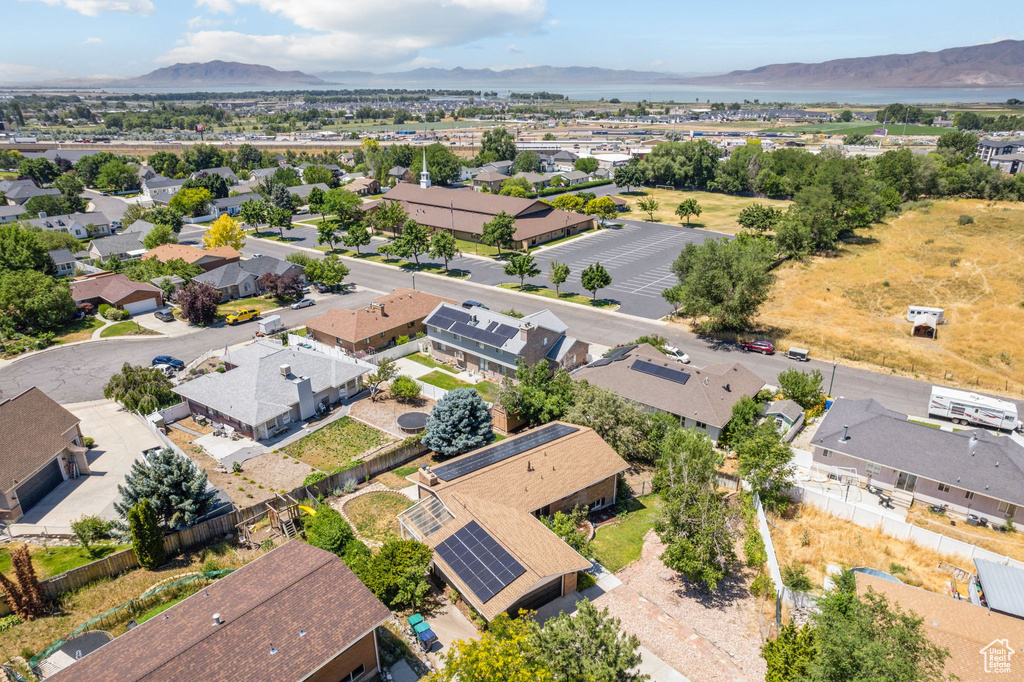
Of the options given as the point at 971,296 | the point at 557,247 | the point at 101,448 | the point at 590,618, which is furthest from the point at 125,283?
the point at 971,296

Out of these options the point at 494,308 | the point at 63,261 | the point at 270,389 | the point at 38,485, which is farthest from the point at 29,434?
the point at 63,261

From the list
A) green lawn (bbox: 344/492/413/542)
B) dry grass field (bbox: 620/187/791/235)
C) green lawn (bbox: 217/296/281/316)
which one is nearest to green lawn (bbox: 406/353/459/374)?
green lawn (bbox: 344/492/413/542)

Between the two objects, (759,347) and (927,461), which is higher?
(927,461)

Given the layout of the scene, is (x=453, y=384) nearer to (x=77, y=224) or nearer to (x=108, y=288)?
(x=108, y=288)

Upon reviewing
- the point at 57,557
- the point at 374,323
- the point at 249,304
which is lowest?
the point at 57,557

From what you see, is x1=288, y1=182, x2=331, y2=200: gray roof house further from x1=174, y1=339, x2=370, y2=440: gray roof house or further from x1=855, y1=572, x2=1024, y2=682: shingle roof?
x1=855, y1=572, x2=1024, y2=682: shingle roof

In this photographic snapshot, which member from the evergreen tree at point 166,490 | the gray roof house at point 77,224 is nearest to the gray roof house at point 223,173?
the gray roof house at point 77,224
